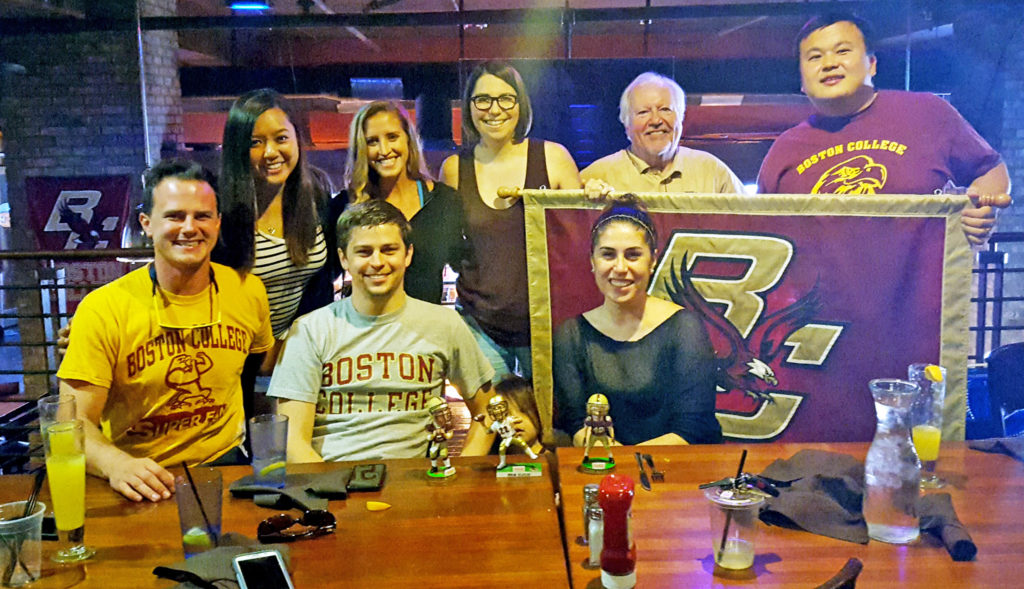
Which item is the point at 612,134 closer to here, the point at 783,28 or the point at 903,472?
the point at 783,28

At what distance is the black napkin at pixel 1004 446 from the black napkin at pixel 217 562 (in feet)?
6.17

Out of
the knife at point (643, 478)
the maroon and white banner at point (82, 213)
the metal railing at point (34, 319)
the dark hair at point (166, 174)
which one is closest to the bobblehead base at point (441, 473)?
the knife at point (643, 478)

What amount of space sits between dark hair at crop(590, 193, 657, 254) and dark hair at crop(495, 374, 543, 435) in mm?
603

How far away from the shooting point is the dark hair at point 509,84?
9.98ft

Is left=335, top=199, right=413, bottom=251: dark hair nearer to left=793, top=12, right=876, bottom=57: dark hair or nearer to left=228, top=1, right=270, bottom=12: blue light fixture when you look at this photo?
left=228, top=1, right=270, bottom=12: blue light fixture

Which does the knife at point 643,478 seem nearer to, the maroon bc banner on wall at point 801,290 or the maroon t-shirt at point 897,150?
the maroon bc banner on wall at point 801,290

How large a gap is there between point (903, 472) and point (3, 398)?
4.85m

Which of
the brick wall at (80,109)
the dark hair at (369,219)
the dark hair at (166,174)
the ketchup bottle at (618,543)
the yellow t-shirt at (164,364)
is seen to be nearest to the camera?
the ketchup bottle at (618,543)

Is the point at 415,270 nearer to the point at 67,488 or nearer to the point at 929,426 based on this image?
the point at 67,488

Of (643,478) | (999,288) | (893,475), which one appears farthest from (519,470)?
(999,288)

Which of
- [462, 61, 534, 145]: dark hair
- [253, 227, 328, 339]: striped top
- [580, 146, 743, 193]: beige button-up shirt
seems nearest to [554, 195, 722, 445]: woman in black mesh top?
[580, 146, 743, 193]: beige button-up shirt

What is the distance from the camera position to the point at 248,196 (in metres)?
2.96

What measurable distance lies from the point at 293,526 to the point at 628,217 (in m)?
1.65

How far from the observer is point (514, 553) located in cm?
163
